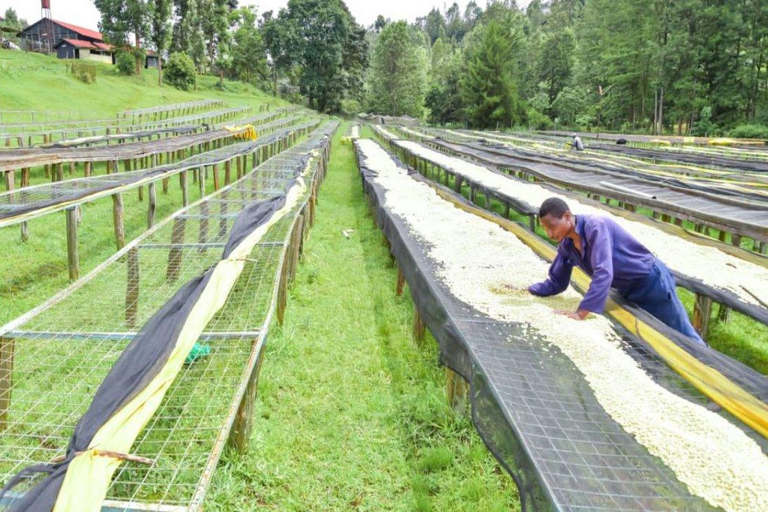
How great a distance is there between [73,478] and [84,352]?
2.79m

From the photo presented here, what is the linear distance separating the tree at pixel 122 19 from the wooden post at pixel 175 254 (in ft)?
111

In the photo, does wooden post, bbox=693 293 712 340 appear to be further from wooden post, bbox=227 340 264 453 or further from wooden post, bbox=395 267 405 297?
wooden post, bbox=227 340 264 453

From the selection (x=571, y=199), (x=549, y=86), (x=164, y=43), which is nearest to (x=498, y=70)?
(x=549, y=86)

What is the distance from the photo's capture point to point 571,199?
810 centimetres

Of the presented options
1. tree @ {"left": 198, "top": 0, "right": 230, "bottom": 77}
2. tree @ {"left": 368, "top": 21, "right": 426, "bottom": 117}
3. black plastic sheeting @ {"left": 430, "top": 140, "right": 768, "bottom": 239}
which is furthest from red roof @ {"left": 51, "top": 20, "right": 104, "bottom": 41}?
black plastic sheeting @ {"left": 430, "top": 140, "right": 768, "bottom": 239}

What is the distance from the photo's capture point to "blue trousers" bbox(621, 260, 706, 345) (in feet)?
12.0

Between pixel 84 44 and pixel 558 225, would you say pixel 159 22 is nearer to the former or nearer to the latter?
pixel 84 44

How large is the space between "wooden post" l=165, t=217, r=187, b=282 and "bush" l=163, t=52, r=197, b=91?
38748mm

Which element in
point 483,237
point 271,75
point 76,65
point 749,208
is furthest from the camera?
point 271,75

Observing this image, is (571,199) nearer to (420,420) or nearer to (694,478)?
(420,420)

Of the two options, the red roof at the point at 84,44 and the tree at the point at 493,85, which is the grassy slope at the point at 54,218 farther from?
the tree at the point at 493,85

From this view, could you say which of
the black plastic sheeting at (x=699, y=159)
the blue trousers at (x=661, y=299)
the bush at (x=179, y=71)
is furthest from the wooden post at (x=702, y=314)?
the bush at (x=179, y=71)

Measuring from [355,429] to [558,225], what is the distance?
1.84 metres

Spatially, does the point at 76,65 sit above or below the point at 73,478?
above
